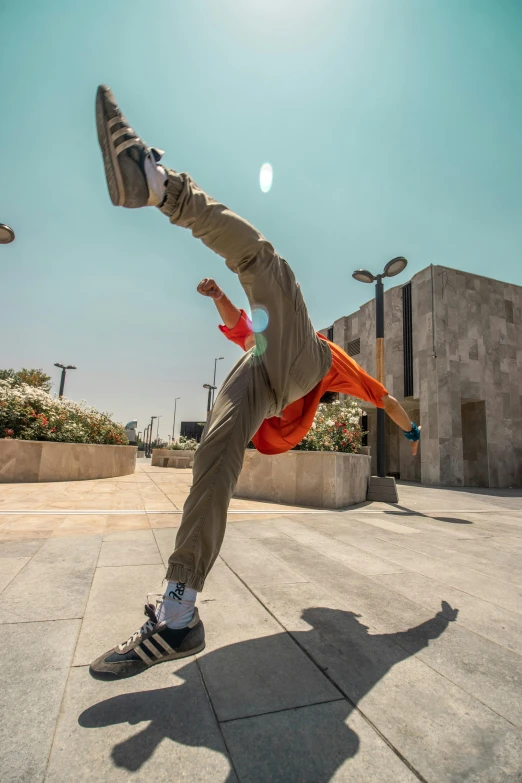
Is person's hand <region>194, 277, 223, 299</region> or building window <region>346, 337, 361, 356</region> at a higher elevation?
building window <region>346, 337, 361, 356</region>

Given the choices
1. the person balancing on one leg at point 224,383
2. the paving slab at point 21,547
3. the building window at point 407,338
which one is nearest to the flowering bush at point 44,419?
the paving slab at point 21,547

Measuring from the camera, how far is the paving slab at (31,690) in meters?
1.03

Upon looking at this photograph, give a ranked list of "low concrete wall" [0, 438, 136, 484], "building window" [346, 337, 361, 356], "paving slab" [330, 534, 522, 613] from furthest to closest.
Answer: "building window" [346, 337, 361, 356], "low concrete wall" [0, 438, 136, 484], "paving slab" [330, 534, 522, 613]

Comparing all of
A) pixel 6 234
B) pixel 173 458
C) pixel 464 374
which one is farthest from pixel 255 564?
pixel 173 458

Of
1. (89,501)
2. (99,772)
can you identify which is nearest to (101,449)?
(89,501)

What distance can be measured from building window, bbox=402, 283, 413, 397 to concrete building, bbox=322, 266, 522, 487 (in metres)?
0.05

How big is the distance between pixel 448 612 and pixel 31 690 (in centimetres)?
202

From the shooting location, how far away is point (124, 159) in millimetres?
1561

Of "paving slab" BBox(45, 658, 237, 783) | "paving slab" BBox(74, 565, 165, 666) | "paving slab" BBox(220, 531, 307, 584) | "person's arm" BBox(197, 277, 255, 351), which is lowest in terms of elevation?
"paving slab" BBox(45, 658, 237, 783)

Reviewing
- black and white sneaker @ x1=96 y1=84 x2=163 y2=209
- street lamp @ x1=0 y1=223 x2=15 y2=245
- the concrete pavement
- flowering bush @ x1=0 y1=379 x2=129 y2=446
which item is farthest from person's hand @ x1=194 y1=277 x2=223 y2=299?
street lamp @ x1=0 y1=223 x2=15 y2=245

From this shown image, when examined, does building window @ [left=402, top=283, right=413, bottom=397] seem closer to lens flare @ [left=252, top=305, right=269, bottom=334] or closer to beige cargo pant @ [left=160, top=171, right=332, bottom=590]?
beige cargo pant @ [left=160, top=171, right=332, bottom=590]

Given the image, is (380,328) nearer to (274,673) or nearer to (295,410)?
(295,410)

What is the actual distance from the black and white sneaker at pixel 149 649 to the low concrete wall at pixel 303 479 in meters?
5.22

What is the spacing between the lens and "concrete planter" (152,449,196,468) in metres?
20.2
